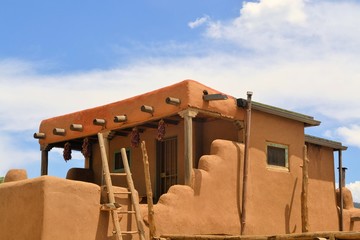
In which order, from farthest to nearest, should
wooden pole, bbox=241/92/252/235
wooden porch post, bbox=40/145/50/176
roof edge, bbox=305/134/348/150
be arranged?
wooden porch post, bbox=40/145/50/176, roof edge, bbox=305/134/348/150, wooden pole, bbox=241/92/252/235

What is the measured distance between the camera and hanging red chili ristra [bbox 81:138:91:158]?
19.5 metres

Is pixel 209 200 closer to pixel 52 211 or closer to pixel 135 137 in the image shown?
pixel 135 137

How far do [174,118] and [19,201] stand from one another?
16.9 ft

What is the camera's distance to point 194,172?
14.8 meters

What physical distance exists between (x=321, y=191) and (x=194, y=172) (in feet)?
18.0

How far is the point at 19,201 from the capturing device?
13.0 m

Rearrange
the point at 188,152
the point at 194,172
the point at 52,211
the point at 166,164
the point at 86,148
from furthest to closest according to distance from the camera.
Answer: the point at 86,148 → the point at 166,164 → the point at 194,172 → the point at 188,152 → the point at 52,211

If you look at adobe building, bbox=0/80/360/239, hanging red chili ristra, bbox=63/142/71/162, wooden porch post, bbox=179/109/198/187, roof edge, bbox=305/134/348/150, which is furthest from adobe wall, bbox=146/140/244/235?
hanging red chili ristra, bbox=63/142/71/162

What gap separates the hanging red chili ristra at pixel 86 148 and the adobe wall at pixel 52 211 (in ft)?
20.4

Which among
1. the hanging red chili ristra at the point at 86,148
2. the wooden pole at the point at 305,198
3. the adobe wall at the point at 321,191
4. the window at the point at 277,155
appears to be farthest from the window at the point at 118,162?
the adobe wall at the point at 321,191

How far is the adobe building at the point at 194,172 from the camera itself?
1286 centimetres

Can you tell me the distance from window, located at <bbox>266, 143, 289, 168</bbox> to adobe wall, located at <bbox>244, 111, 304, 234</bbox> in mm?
116

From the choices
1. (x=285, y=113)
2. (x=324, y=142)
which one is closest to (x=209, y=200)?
(x=285, y=113)

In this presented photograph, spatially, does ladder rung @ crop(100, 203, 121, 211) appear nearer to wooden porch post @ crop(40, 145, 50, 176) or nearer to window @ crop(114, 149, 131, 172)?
window @ crop(114, 149, 131, 172)
